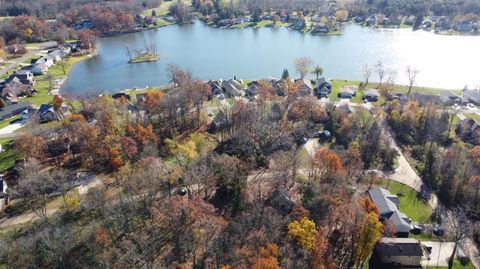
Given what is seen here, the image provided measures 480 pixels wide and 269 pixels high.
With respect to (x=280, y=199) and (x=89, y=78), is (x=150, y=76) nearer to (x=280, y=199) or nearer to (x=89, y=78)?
(x=89, y=78)

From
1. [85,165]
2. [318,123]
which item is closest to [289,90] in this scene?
[318,123]

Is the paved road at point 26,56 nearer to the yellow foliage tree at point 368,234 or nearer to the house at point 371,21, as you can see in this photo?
the yellow foliage tree at point 368,234

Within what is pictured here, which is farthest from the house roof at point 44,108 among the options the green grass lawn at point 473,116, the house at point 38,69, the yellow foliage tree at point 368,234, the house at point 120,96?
the green grass lawn at point 473,116

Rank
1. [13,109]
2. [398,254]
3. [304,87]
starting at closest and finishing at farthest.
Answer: [398,254]
[13,109]
[304,87]

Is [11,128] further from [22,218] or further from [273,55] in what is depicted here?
[273,55]

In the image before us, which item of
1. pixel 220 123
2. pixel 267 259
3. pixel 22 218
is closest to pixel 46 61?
pixel 220 123
